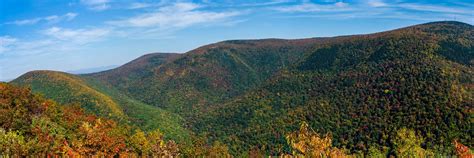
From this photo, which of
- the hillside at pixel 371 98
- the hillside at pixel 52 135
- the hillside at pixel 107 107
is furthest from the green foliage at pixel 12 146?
the hillside at pixel 107 107

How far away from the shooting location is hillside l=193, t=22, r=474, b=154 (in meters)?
90.6

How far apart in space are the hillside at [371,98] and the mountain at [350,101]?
0.86ft

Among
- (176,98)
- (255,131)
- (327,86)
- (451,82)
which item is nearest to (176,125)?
(255,131)

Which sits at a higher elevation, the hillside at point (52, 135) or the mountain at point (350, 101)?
the hillside at point (52, 135)

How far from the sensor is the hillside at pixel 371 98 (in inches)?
3568

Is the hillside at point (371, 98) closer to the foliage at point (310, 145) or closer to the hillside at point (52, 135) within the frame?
the hillside at point (52, 135)

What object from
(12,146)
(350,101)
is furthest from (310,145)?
(350,101)

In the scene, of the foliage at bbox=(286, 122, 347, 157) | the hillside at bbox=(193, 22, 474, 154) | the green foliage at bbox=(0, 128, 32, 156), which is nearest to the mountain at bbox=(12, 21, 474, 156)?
the hillside at bbox=(193, 22, 474, 154)

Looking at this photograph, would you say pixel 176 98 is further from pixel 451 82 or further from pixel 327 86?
pixel 451 82

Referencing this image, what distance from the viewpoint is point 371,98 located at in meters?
111

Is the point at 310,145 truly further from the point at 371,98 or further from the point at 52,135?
the point at 371,98

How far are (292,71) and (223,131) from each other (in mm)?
56587

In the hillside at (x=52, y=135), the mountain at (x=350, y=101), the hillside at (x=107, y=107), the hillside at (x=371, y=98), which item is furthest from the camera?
the hillside at (x=107, y=107)

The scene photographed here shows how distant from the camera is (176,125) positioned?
433 feet
